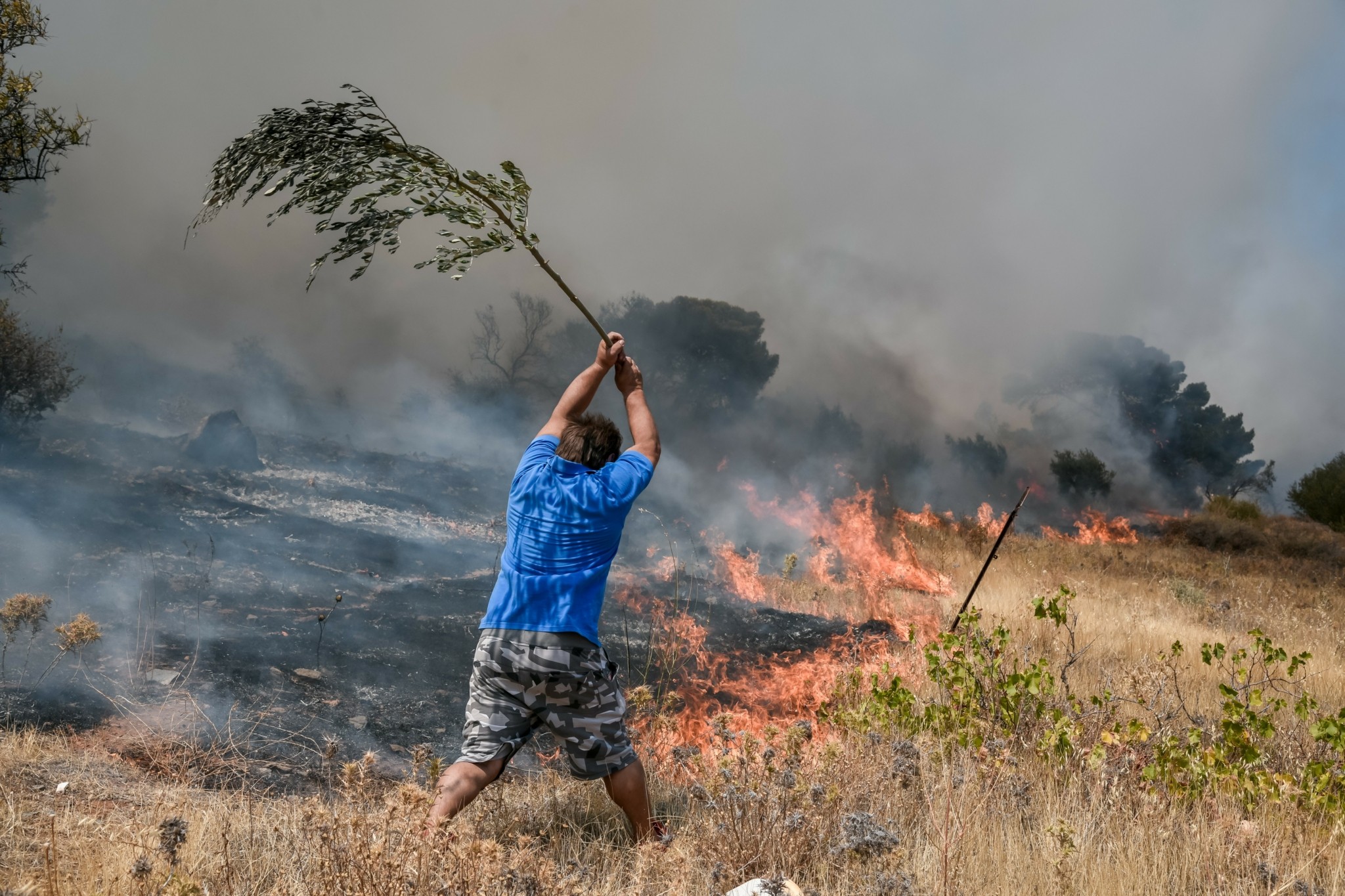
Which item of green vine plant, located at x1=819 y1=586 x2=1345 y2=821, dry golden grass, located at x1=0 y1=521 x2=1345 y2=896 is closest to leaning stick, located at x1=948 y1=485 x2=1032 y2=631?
green vine plant, located at x1=819 y1=586 x2=1345 y2=821

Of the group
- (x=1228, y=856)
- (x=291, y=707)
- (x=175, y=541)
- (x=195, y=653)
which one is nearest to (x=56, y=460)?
(x=175, y=541)

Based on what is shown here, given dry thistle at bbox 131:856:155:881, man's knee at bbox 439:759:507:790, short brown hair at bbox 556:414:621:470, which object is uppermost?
short brown hair at bbox 556:414:621:470

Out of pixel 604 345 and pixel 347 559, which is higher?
pixel 604 345

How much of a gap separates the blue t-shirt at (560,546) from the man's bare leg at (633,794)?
1.82 ft

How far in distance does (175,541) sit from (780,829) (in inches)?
343

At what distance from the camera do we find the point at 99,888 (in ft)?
7.60

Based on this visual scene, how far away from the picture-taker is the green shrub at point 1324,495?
1181 inches

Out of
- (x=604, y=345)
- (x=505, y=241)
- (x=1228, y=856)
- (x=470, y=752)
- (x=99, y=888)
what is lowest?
(x=99, y=888)

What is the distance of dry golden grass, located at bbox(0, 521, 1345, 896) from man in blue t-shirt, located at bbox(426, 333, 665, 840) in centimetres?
29

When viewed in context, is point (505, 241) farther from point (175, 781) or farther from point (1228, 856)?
point (1228, 856)

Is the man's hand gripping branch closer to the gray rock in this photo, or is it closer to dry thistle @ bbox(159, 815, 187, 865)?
dry thistle @ bbox(159, 815, 187, 865)

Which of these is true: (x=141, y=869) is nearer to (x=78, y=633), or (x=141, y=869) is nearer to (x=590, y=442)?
(x=590, y=442)

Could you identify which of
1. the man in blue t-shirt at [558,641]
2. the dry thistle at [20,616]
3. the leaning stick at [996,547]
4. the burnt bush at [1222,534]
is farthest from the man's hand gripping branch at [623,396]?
the burnt bush at [1222,534]

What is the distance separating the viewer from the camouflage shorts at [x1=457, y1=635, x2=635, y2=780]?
9.39 ft
